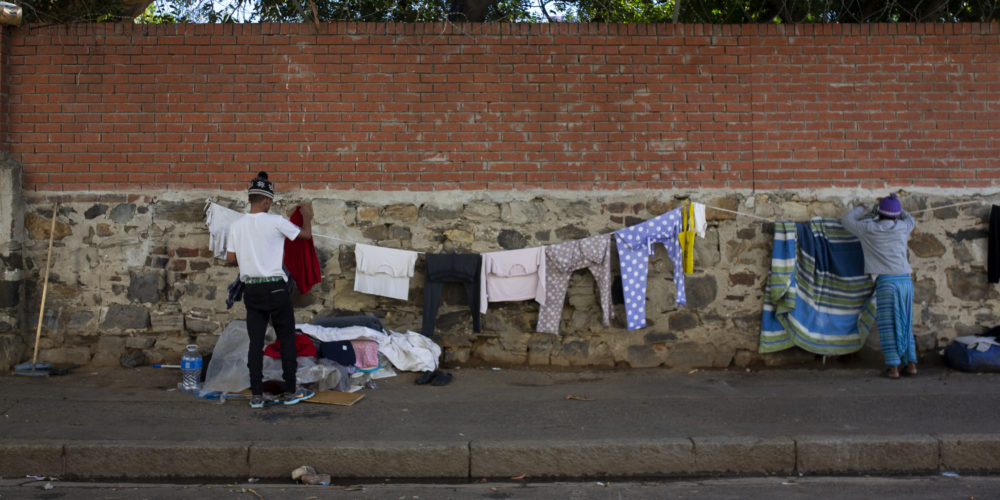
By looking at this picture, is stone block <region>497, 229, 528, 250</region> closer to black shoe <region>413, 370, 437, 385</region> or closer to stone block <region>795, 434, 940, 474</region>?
black shoe <region>413, 370, 437, 385</region>

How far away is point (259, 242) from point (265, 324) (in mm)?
682

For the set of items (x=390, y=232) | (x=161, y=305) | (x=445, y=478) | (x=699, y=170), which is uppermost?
(x=699, y=170)

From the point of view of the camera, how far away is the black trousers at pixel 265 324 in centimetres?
590

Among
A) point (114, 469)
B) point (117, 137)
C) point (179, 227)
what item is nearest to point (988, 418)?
point (114, 469)

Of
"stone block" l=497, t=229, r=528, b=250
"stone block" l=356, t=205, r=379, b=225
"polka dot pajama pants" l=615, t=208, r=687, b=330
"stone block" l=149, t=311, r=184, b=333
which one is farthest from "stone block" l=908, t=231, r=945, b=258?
"stone block" l=149, t=311, r=184, b=333

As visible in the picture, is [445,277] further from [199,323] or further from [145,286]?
[145,286]

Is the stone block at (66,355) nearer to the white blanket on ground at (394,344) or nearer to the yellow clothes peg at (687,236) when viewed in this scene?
the white blanket on ground at (394,344)

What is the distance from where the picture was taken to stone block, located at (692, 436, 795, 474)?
16.4 ft

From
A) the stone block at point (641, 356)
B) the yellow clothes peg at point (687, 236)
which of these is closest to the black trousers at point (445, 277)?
the stone block at point (641, 356)

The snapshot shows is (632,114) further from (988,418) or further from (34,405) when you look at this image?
(34,405)

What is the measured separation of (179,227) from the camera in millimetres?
7168

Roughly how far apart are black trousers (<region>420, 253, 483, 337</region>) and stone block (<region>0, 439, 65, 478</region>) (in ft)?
10.2

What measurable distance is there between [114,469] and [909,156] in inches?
279

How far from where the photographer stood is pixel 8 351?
23.0ft
